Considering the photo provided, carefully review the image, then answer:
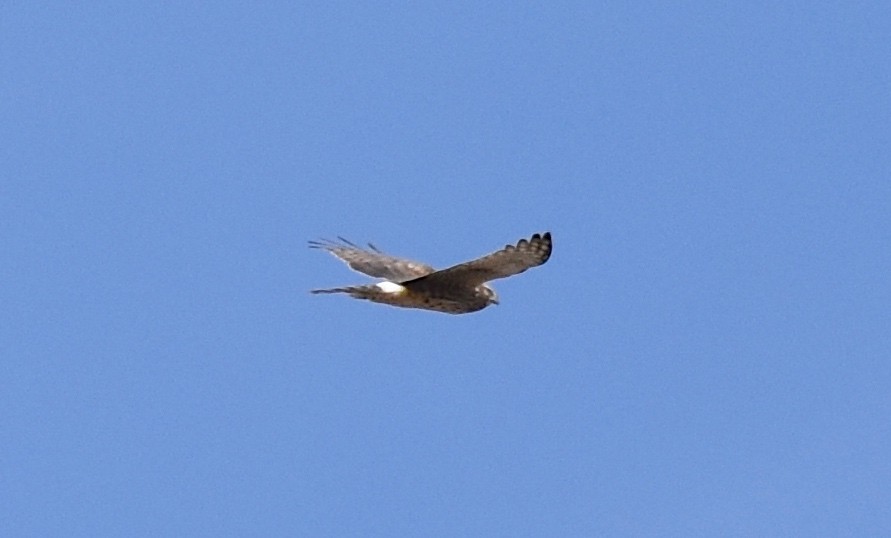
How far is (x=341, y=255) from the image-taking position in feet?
80.9

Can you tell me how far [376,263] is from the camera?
2409cm

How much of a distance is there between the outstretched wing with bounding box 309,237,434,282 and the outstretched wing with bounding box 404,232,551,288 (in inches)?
36.0

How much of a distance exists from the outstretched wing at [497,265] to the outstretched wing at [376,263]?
91 cm

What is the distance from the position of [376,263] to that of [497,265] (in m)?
3.19

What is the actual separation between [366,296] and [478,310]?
138cm

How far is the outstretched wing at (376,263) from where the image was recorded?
76.3ft

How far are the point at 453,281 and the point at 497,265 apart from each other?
95 centimetres

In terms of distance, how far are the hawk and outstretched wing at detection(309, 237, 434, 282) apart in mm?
12

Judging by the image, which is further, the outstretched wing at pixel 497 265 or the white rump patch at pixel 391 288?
the white rump patch at pixel 391 288

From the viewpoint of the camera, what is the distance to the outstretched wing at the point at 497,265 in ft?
67.6

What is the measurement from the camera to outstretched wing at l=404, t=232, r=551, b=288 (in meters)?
20.6

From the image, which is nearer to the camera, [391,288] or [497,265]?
[497,265]

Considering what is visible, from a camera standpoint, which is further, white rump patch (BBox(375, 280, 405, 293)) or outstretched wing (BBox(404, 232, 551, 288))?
white rump patch (BBox(375, 280, 405, 293))

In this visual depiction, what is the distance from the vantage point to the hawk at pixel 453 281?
2081 centimetres
